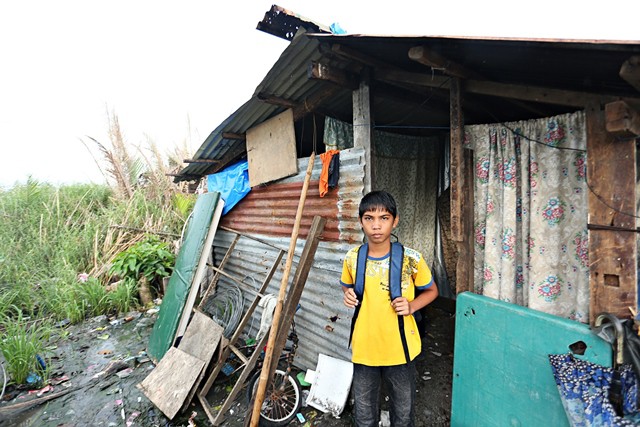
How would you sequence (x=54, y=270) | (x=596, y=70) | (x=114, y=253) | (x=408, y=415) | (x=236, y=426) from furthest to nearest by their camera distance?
1. (x=114, y=253)
2. (x=54, y=270)
3. (x=236, y=426)
4. (x=408, y=415)
5. (x=596, y=70)

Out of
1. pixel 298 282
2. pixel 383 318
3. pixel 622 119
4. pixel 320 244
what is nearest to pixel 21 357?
pixel 298 282

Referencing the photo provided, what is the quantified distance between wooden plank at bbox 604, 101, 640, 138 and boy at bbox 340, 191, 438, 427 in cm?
135

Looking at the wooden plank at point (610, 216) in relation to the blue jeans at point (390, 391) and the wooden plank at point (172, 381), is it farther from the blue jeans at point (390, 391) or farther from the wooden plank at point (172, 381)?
the wooden plank at point (172, 381)

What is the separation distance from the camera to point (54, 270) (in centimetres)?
752

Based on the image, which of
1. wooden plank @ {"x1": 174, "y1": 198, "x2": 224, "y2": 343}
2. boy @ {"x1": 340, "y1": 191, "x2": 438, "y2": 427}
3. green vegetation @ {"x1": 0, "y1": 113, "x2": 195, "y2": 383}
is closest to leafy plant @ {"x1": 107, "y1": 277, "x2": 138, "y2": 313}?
green vegetation @ {"x1": 0, "y1": 113, "x2": 195, "y2": 383}

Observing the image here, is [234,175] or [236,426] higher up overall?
[234,175]

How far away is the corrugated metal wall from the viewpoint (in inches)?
136

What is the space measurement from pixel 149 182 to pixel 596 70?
11.9m

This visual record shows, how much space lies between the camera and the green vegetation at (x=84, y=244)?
6.37m

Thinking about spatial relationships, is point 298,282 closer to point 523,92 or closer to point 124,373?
point 523,92

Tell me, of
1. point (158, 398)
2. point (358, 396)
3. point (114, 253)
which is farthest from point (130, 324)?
point (358, 396)

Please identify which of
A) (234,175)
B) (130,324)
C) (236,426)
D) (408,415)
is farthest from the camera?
(130,324)

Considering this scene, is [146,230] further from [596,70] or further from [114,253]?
[596,70]

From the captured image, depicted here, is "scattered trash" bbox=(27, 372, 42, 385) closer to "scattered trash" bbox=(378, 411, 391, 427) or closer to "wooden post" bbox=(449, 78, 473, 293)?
"scattered trash" bbox=(378, 411, 391, 427)
